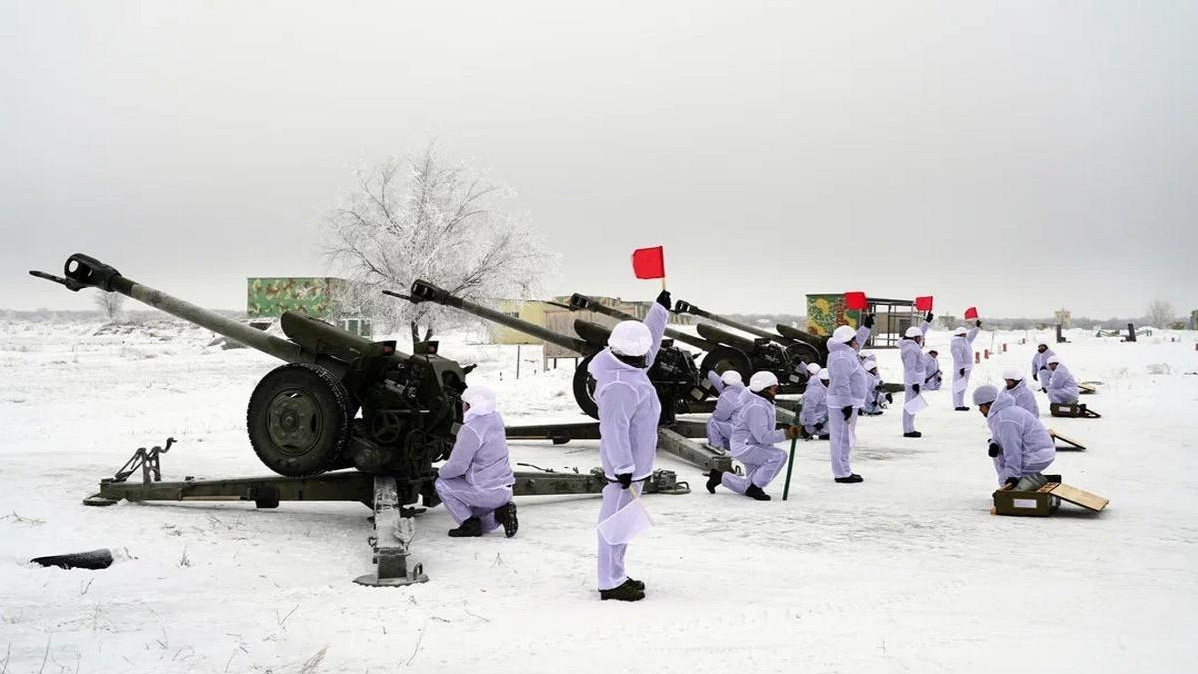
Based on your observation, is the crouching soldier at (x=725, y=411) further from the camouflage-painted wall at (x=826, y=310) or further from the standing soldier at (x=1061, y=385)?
the camouflage-painted wall at (x=826, y=310)

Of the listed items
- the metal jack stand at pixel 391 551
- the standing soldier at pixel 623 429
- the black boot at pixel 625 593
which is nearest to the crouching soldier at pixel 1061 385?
the standing soldier at pixel 623 429

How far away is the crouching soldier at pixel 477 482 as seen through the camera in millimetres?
7719

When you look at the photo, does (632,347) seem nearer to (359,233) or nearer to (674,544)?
(674,544)

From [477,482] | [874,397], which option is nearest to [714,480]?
[477,482]

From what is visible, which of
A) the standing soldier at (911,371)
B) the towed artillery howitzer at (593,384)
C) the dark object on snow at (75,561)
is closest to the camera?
the dark object on snow at (75,561)

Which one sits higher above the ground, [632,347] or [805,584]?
[632,347]

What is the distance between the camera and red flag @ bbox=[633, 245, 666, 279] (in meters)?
7.57

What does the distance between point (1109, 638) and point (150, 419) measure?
15774 mm

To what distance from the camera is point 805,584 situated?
6.11 metres

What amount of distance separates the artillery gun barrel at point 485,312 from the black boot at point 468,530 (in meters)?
3.88

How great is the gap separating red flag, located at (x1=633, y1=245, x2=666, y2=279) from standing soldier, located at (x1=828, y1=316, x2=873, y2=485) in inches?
181

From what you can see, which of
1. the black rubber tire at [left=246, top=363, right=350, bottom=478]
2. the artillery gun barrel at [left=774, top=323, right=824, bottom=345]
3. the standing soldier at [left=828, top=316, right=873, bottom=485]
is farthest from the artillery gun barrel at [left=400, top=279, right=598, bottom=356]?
the artillery gun barrel at [left=774, top=323, right=824, bottom=345]

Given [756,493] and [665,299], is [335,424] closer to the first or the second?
[665,299]

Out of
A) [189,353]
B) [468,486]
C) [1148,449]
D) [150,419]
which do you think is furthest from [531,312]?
[468,486]
